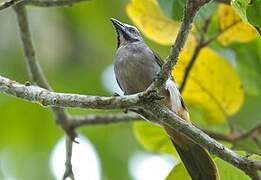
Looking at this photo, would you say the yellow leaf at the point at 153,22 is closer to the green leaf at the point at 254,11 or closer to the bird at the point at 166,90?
the bird at the point at 166,90

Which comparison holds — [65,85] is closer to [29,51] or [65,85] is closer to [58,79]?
[58,79]

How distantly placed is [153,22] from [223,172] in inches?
42.8

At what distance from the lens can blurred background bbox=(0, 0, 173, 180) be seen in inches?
201

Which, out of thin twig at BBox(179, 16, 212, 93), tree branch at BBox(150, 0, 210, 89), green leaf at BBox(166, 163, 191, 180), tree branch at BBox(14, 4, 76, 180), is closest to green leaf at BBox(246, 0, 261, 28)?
tree branch at BBox(150, 0, 210, 89)

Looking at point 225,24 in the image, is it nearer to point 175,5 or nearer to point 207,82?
point 207,82

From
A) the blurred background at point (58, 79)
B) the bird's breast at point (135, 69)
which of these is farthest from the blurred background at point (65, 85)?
the bird's breast at point (135, 69)

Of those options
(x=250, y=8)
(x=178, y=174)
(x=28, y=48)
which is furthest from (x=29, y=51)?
(x=250, y=8)

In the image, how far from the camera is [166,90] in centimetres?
325

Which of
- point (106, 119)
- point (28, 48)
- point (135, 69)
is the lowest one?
point (106, 119)

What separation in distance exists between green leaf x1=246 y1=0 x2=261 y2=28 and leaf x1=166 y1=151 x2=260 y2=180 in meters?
0.54

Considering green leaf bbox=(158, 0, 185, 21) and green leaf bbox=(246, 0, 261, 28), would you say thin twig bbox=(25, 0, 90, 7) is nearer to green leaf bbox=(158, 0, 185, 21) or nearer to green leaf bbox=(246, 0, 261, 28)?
green leaf bbox=(158, 0, 185, 21)

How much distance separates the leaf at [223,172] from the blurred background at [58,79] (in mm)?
1852

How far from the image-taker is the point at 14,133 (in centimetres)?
510

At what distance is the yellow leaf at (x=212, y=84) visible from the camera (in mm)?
3967
